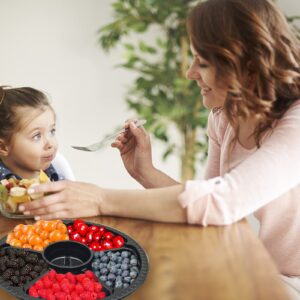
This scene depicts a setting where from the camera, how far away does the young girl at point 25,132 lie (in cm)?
133

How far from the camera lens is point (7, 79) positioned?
3004 mm

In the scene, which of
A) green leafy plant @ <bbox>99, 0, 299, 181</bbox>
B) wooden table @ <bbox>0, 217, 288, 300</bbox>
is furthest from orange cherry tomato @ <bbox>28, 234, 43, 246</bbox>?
green leafy plant @ <bbox>99, 0, 299, 181</bbox>

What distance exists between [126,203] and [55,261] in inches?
10.0

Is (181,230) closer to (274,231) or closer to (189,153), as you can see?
(274,231)

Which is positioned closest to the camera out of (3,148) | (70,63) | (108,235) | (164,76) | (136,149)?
(108,235)

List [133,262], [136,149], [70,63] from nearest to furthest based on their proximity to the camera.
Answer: [133,262] → [136,149] → [70,63]

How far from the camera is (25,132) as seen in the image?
132cm

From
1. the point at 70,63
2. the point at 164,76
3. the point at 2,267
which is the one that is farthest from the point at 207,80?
the point at 70,63

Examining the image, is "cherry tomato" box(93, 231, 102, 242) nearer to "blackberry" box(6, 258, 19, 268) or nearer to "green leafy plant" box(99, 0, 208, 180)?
"blackberry" box(6, 258, 19, 268)

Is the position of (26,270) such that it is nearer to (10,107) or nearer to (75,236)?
(75,236)

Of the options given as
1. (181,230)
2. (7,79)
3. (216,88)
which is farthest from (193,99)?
(181,230)

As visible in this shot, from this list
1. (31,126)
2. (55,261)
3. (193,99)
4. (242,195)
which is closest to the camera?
(55,261)

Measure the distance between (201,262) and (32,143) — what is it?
552 mm

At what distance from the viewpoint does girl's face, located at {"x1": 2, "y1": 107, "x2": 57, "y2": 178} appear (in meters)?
1.33
